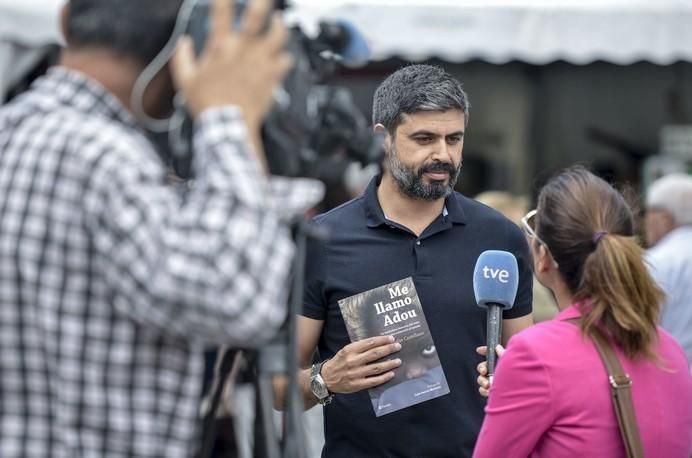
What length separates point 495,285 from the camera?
306 cm

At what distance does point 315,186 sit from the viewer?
181 cm

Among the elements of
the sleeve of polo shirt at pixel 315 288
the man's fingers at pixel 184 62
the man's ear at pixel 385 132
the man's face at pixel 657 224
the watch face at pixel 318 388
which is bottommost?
the man's face at pixel 657 224

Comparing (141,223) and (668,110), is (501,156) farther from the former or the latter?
(141,223)

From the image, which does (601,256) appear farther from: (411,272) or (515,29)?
(515,29)

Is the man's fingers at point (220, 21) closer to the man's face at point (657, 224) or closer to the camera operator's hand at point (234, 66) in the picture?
the camera operator's hand at point (234, 66)

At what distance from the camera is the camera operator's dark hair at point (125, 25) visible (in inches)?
71.5

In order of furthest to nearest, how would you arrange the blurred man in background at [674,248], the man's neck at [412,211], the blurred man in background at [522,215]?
the blurred man in background at [522,215], the blurred man in background at [674,248], the man's neck at [412,211]

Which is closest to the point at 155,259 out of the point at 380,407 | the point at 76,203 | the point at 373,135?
the point at 76,203

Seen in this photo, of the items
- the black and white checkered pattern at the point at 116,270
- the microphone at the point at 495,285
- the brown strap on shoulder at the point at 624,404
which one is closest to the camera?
the black and white checkered pattern at the point at 116,270

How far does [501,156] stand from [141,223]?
7407mm

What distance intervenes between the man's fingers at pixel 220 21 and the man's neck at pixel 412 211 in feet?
6.03

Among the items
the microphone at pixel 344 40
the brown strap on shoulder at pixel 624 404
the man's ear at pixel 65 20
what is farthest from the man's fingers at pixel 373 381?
the man's ear at pixel 65 20

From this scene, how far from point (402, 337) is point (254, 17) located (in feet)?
5.73

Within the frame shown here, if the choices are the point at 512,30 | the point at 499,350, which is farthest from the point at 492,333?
the point at 512,30
